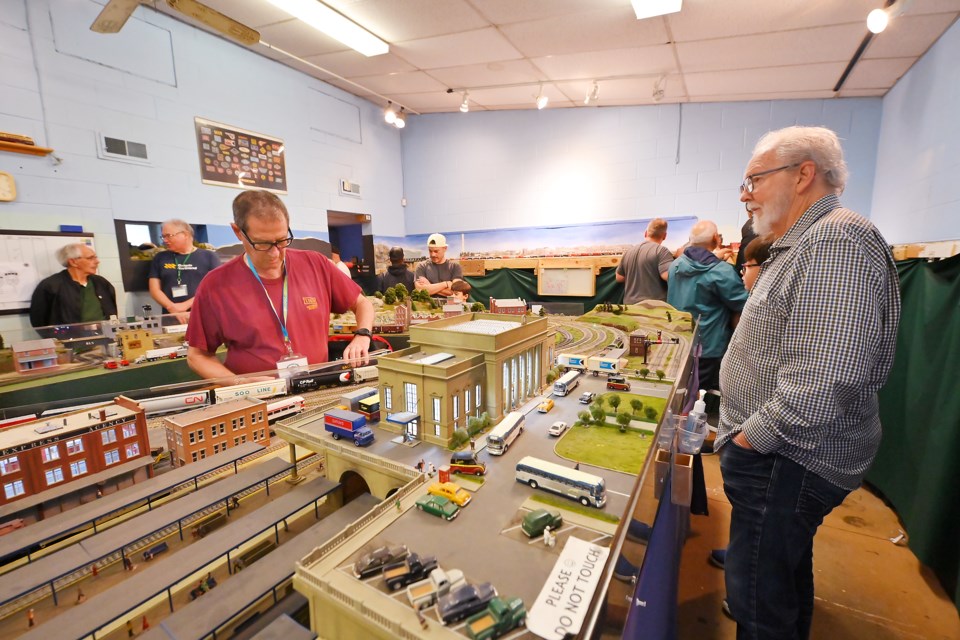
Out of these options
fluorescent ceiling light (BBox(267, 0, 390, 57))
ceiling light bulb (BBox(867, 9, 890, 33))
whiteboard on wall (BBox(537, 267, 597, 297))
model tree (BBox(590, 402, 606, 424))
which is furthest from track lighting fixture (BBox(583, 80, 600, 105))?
model tree (BBox(590, 402, 606, 424))

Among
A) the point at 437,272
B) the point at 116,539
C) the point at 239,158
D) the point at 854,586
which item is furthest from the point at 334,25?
the point at 854,586

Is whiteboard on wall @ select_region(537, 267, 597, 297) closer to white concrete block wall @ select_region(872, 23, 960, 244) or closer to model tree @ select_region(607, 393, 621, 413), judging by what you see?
white concrete block wall @ select_region(872, 23, 960, 244)

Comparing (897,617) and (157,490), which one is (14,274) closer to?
(157,490)

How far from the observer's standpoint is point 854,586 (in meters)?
3.94

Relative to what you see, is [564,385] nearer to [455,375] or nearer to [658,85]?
[455,375]

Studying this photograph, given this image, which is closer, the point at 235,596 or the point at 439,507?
the point at 235,596

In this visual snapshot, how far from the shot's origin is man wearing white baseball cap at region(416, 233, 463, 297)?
8.05m

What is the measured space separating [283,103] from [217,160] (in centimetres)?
213

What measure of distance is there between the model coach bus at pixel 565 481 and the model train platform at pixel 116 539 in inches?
54.0

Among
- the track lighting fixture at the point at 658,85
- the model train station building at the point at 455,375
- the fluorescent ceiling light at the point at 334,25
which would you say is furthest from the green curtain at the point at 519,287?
the model train station building at the point at 455,375

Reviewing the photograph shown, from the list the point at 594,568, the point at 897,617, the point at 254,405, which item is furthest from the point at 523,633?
the point at 897,617

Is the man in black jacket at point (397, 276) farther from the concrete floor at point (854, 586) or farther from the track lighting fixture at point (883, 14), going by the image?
the track lighting fixture at point (883, 14)

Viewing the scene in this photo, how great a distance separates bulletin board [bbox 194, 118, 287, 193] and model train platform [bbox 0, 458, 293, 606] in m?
7.38

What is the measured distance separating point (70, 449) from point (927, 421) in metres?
7.02
